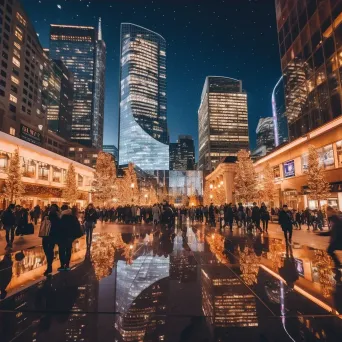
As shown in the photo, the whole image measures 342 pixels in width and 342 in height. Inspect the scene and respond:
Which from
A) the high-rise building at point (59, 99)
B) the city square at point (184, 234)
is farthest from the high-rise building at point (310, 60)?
the high-rise building at point (59, 99)

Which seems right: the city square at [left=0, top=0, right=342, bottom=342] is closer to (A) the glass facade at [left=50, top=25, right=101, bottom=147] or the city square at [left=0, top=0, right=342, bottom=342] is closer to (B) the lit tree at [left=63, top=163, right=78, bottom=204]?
(B) the lit tree at [left=63, top=163, right=78, bottom=204]

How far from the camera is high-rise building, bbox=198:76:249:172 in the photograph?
523 feet

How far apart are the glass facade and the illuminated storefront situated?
156m

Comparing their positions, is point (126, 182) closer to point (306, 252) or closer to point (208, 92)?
point (306, 252)

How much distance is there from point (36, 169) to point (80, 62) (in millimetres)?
189531

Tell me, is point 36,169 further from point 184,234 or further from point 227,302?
point 227,302

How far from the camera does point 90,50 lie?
19225cm

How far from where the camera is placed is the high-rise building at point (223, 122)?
159 meters

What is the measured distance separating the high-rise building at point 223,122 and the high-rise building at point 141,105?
1424 inches

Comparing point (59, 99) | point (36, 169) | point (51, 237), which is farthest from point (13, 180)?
point (59, 99)

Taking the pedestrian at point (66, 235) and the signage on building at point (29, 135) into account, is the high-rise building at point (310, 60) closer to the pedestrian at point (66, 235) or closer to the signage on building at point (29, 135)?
the pedestrian at point (66, 235)

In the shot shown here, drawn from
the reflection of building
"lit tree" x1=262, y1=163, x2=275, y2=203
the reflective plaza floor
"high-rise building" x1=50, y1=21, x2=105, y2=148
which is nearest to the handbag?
the reflective plaza floor

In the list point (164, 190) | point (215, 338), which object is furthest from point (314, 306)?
point (164, 190)

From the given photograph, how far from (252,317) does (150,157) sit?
573 ft
